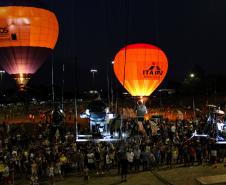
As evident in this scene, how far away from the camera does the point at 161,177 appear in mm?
18234

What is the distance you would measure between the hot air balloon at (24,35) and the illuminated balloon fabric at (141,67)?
19.8 feet

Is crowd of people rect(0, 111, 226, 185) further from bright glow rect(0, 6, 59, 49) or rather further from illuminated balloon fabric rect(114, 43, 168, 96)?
illuminated balloon fabric rect(114, 43, 168, 96)

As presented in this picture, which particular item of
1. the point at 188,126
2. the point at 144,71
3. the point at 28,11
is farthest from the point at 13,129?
the point at 188,126

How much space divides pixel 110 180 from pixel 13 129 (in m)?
16.2

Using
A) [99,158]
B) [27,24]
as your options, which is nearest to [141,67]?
[27,24]

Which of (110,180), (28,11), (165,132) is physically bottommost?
(110,180)

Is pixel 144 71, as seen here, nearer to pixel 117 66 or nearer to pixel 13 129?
pixel 117 66

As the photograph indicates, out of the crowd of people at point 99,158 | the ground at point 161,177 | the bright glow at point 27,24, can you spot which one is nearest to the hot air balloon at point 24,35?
the bright glow at point 27,24

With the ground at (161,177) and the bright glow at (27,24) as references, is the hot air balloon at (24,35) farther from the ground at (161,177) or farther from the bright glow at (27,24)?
the ground at (161,177)

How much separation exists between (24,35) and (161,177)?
1612 cm

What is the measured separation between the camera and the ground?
17.5 m

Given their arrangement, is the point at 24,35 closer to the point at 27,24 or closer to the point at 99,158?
the point at 27,24

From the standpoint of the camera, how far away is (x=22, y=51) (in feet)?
101

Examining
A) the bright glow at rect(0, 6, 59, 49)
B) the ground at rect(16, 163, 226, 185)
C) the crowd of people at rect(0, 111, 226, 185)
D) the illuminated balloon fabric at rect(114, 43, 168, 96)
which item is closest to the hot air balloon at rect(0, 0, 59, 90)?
the bright glow at rect(0, 6, 59, 49)
